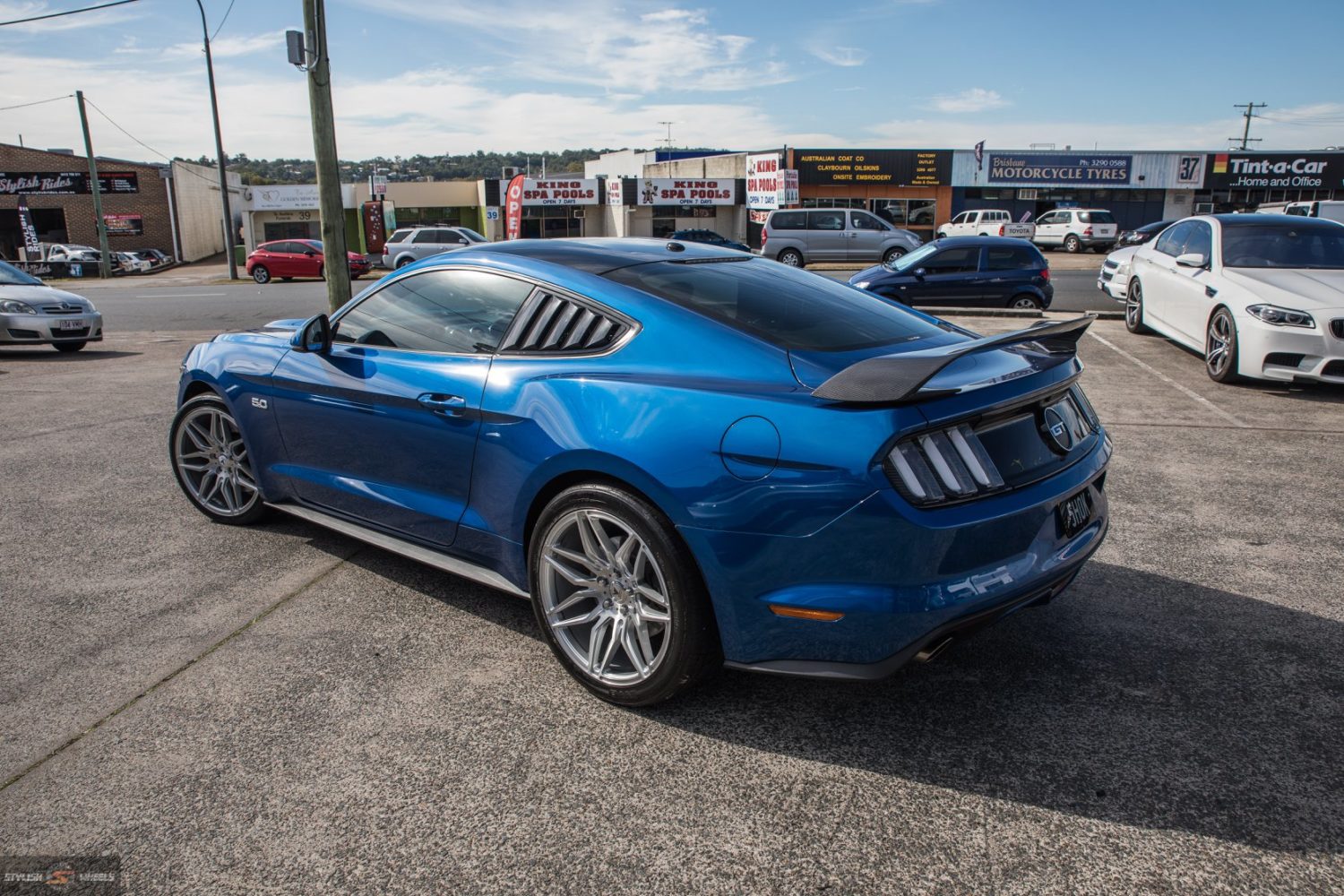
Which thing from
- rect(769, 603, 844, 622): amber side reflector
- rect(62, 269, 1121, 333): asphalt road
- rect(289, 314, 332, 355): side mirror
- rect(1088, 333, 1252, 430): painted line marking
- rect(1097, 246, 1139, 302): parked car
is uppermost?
rect(289, 314, 332, 355): side mirror

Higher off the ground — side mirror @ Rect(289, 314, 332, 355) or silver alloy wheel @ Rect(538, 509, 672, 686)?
side mirror @ Rect(289, 314, 332, 355)

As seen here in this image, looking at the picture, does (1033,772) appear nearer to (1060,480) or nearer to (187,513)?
(1060,480)

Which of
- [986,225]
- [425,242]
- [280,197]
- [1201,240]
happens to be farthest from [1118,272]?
[280,197]

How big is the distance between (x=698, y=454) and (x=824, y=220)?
27.8m

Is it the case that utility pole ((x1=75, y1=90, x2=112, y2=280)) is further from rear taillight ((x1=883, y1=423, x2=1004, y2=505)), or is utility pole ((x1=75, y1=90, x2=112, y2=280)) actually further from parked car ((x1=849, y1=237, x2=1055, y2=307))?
rear taillight ((x1=883, y1=423, x2=1004, y2=505))

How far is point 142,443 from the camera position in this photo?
6902mm

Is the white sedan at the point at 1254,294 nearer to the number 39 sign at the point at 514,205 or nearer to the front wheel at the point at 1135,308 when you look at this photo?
the front wheel at the point at 1135,308

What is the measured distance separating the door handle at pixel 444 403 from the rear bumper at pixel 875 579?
111 centimetres

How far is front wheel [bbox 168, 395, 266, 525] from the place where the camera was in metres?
4.80

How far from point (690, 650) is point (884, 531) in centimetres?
73

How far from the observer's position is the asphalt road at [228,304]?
679 inches

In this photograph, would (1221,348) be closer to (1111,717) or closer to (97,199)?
(1111,717)

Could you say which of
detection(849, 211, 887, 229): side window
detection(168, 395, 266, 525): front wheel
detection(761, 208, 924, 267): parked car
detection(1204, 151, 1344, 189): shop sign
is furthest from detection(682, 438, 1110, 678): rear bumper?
detection(1204, 151, 1344, 189): shop sign

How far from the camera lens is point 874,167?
48.1 meters
